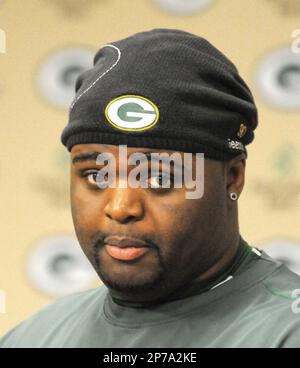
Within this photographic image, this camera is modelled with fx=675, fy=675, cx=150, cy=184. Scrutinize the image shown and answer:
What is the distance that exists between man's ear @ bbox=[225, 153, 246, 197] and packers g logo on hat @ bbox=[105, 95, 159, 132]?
0.49 feet

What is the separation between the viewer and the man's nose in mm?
901

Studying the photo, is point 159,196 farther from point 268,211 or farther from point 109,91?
point 268,211

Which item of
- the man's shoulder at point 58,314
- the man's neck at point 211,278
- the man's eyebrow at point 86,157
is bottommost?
the man's shoulder at point 58,314

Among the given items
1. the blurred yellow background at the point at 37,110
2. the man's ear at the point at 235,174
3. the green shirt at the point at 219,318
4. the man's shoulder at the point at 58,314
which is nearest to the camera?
the green shirt at the point at 219,318

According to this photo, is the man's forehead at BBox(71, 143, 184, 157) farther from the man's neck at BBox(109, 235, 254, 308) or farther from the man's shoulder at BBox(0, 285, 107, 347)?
the man's shoulder at BBox(0, 285, 107, 347)

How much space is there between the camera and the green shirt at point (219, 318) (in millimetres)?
883

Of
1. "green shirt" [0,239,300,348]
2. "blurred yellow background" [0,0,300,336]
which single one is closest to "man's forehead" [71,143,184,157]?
"green shirt" [0,239,300,348]

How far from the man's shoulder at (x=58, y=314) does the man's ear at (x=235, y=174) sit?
0.99ft

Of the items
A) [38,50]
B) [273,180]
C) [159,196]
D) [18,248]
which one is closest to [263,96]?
[273,180]

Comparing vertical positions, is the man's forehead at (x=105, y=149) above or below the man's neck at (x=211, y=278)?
above

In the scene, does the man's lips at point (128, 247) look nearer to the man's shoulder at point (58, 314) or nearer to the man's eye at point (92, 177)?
the man's eye at point (92, 177)

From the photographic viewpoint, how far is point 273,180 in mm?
1658

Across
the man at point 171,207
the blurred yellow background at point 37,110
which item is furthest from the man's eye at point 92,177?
the blurred yellow background at point 37,110

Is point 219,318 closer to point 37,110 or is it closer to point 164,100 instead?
point 164,100
